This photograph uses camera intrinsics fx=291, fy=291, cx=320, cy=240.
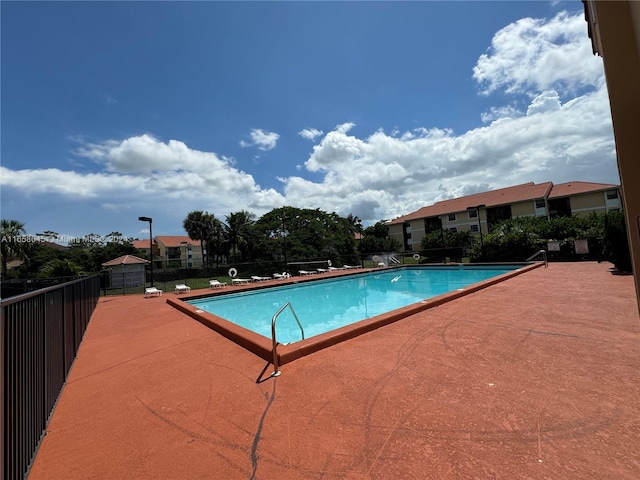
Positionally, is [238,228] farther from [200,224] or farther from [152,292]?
[152,292]

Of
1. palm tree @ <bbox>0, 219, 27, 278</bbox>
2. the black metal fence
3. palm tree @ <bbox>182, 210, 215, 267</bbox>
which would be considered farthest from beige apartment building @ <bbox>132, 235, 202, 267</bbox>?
the black metal fence

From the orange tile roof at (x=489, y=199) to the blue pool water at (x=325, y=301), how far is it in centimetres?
2164

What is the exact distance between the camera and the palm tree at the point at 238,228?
35.4 metres

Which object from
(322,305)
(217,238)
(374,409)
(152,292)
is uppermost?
(217,238)

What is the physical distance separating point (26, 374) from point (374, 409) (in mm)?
2876

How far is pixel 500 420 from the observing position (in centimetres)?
244

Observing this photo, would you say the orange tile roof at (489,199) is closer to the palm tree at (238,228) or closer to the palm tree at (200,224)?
the palm tree at (238,228)

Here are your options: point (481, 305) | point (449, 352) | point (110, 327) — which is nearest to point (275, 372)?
point (449, 352)

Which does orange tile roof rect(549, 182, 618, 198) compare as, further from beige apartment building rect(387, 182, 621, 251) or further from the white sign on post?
the white sign on post

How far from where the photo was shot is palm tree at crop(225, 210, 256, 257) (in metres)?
35.4

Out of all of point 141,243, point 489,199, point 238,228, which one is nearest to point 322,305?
point 238,228

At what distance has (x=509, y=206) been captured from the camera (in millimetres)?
35531

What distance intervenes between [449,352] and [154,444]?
11.5ft

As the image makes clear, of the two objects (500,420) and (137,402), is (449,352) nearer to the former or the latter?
(500,420)
